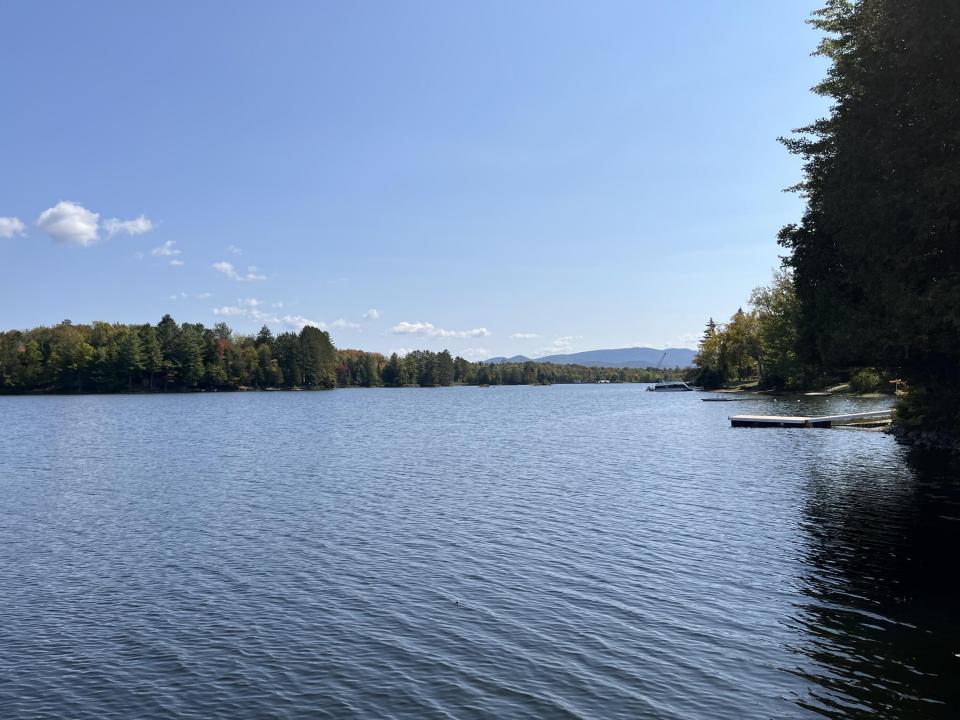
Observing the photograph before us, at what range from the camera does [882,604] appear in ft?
62.7

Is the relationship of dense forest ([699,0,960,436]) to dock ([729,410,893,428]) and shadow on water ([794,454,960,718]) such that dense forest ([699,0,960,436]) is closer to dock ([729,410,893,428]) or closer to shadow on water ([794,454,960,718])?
shadow on water ([794,454,960,718])

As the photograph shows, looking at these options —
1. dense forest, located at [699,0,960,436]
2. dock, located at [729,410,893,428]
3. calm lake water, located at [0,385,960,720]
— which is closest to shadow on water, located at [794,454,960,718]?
calm lake water, located at [0,385,960,720]

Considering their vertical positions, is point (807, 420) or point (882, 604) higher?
point (807, 420)

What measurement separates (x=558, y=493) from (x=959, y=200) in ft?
75.6

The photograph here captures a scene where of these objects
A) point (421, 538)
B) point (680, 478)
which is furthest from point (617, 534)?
point (680, 478)

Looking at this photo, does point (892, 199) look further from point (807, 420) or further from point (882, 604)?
point (807, 420)

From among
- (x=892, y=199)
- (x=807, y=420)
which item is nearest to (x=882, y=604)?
(x=892, y=199)

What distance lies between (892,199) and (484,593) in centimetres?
2336

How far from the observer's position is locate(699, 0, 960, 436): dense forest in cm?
2567

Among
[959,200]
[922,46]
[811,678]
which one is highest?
[922,46]

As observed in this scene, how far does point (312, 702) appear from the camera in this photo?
45.5ft

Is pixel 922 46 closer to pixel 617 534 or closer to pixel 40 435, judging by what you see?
pixel 617 534

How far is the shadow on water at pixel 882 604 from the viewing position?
1390cm

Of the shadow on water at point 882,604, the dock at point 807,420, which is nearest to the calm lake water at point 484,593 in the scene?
the shadow on water at point 882,604
